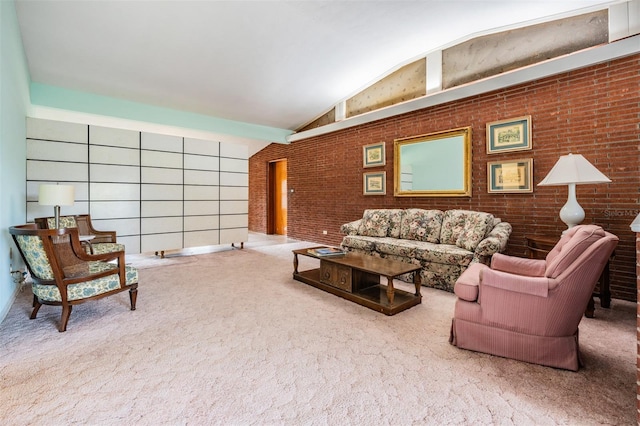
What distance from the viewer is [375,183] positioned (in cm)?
580

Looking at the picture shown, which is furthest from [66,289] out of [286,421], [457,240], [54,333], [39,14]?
[457,240]

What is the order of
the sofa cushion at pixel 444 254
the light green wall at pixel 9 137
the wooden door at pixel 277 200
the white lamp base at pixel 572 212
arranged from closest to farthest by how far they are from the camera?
the light green wall at pixel 9 137 → the white lamp base at pixel 572 212 → the sofa cushion at pixel 444 254 → the wooden door at pixel 277 200

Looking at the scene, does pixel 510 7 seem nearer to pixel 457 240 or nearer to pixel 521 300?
pixel 457 240

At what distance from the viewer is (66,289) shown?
2498 millimetres

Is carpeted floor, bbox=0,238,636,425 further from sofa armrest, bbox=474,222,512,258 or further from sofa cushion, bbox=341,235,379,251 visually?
sofa cushion, bbox=341,235,379,251

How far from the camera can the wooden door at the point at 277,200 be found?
8.69 metres

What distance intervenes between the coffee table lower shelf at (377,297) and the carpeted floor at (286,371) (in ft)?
0.27

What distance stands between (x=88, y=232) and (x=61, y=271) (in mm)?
2449

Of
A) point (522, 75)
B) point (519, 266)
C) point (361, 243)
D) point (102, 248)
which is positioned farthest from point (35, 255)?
point (522, 75)

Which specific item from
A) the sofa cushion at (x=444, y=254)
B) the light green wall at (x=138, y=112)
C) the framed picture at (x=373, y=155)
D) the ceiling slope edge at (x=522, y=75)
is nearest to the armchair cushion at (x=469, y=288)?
the sofa cushion at (x=444, y=254)

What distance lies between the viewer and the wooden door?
342 inches

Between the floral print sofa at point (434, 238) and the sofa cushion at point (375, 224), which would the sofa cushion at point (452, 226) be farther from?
the sofa cushion at point (375, 224)

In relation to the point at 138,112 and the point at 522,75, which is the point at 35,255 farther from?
the point at 522,75

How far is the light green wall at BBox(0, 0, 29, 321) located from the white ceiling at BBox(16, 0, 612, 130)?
53 centimetres
